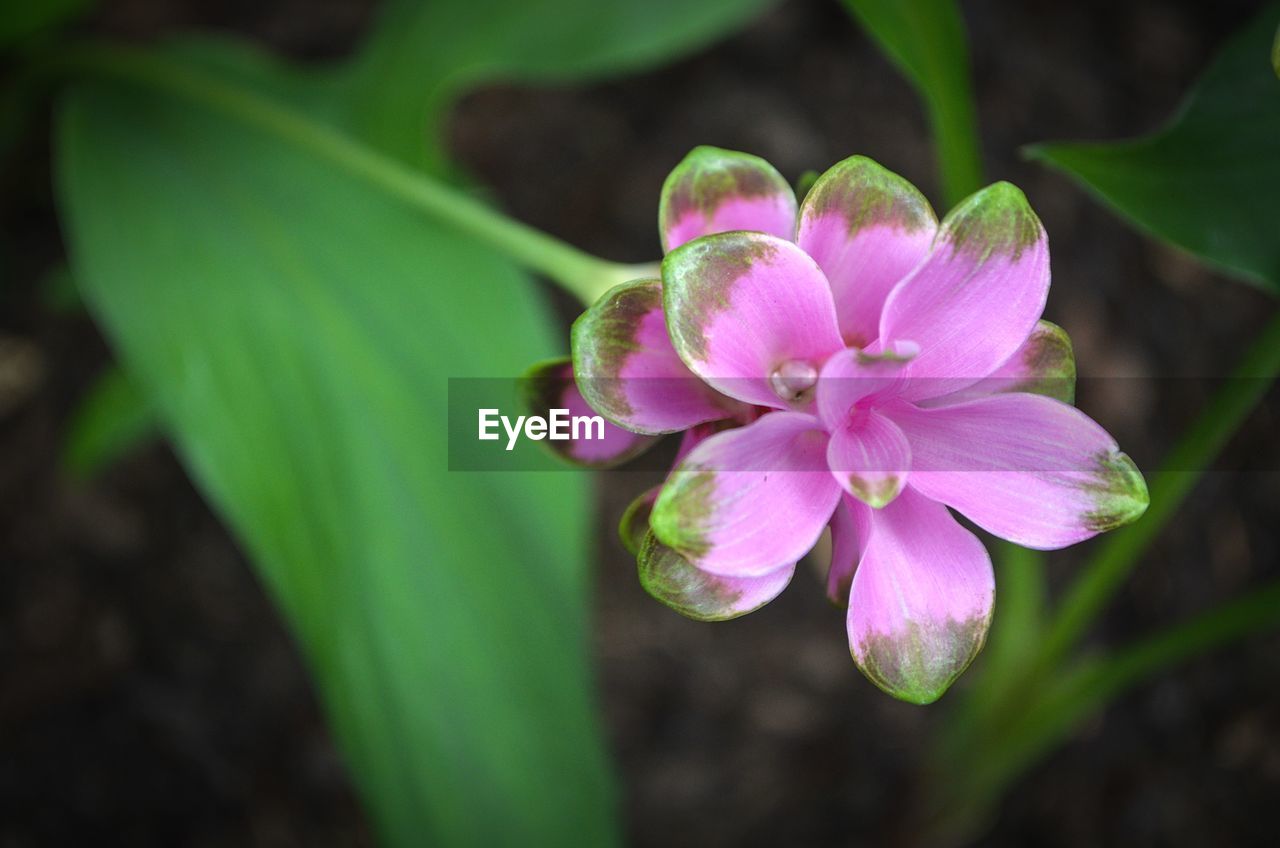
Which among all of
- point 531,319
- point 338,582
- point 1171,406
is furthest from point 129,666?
point 1171,406

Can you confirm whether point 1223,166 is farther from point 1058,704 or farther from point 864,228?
point 1058,704

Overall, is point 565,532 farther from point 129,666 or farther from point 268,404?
point 129,666

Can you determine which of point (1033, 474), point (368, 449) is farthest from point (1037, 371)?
point (368, 449)

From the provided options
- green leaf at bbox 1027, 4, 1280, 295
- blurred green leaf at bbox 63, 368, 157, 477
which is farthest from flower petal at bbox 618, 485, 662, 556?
blurred green leaf at bbox 63, 368, 157, 477

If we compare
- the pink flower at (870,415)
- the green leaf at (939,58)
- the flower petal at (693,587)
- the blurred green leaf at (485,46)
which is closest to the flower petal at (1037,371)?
the pink flower at (870,415)

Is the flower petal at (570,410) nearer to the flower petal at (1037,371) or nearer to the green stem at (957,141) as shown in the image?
the flower petal at (1037,371)
